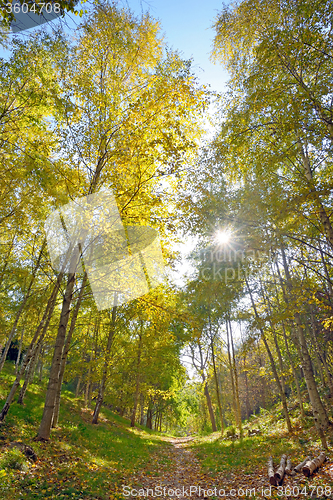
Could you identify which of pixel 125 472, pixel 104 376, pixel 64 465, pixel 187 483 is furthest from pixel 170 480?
pixel 104 376

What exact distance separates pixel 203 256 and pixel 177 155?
363cm

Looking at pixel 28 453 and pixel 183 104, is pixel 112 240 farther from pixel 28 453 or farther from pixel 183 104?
pixel 28 453

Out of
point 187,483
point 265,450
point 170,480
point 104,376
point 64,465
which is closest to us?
point 64,465

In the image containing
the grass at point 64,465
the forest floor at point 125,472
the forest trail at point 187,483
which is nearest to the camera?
the grass at point 64,465

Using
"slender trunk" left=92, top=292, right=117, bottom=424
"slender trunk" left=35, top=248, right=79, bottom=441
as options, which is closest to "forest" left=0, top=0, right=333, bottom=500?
"slender trunk" left=35, top=248, right=79, bottom=441

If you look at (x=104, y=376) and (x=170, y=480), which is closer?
(x=170, y=480)

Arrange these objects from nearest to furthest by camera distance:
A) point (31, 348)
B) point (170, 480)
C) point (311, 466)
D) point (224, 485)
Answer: point (311, 466) → point (224, 485) → point (170, 480) → point (31, 348)

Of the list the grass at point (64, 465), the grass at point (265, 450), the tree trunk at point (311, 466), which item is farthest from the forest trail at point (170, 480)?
the tree trunk at point (311, 466)

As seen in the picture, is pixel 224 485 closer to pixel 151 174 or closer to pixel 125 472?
pixel 125 472

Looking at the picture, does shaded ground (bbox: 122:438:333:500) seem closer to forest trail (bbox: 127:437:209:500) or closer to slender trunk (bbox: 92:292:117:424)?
forest trail (bbox: 127:437:209:500)

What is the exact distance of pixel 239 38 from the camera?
6.85 m

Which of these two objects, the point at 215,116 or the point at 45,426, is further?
the point at 215,116

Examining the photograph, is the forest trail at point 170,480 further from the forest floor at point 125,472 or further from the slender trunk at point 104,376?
the slender trunk at point 104,376

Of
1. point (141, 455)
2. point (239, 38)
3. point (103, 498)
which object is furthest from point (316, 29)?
point (141, 455)
